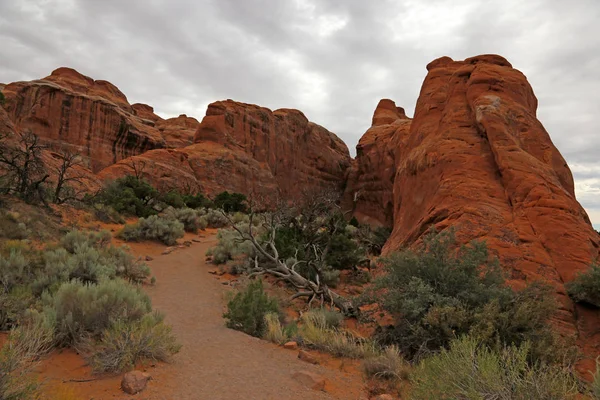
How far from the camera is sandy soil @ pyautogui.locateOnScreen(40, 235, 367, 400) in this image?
395 cm

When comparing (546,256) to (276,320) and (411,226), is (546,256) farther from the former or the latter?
(276,320)

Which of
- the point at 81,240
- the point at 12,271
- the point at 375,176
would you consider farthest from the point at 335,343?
the point at 375,176

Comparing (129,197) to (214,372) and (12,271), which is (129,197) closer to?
(12,271)

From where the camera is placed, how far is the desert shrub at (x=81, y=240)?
10461mm

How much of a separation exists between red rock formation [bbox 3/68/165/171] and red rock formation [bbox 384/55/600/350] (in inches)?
1587

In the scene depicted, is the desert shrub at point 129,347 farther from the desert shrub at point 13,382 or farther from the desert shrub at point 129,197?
the desert shrub at point 129,197

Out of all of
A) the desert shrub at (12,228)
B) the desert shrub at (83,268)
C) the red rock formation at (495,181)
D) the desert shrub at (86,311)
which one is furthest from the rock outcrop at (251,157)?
the desert shrub at (86,311)

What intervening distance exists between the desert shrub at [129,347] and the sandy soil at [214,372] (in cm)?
17

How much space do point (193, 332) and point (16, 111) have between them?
47.5 meters

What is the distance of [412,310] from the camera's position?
6102 mm

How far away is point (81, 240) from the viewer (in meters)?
11.0

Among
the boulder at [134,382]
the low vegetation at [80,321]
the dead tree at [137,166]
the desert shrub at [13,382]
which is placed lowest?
the boulder at [134,382]

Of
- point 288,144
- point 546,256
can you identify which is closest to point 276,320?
point 546,256

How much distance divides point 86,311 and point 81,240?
23.3ft
